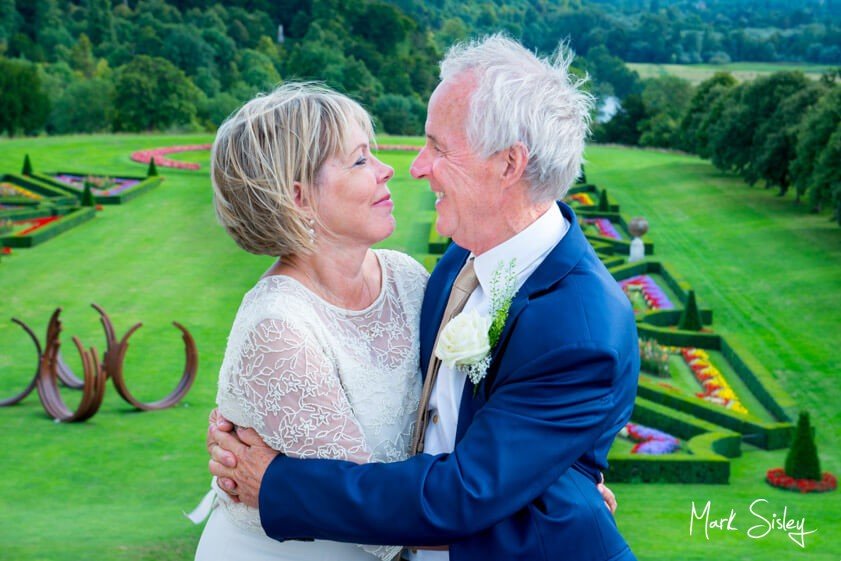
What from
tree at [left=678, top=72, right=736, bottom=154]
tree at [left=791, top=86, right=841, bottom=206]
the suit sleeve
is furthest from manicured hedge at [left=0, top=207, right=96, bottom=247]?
tree at [left=678, top=72, right=736, bottom=154]

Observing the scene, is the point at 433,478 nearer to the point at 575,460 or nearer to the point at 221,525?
the point at 575,460

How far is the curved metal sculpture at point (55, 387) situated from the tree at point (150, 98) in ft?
132

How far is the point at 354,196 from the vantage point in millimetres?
3809

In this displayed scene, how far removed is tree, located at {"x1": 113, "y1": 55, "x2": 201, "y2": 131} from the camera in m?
53.3

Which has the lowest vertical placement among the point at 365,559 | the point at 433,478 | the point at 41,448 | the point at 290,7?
the point at 290,7

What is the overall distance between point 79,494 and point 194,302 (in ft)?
29.3

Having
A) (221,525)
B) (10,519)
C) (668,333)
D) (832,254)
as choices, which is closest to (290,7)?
(832,254)

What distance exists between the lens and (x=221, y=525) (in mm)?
3910

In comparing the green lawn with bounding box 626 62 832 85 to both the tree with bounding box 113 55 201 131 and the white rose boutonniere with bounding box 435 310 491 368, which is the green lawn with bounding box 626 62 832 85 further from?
the white rose boutonniere with bounding box 435 310 491 368

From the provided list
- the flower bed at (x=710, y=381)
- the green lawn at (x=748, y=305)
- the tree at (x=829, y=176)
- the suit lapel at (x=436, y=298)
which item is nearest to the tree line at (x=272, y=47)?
the green lawn at (x=748, y=305)

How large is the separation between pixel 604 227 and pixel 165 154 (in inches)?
771

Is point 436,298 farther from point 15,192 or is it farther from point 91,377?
point 15,192

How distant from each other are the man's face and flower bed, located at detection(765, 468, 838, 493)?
349 inches

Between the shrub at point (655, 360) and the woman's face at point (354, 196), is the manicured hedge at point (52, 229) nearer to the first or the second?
the shrub at point (655, 360)
